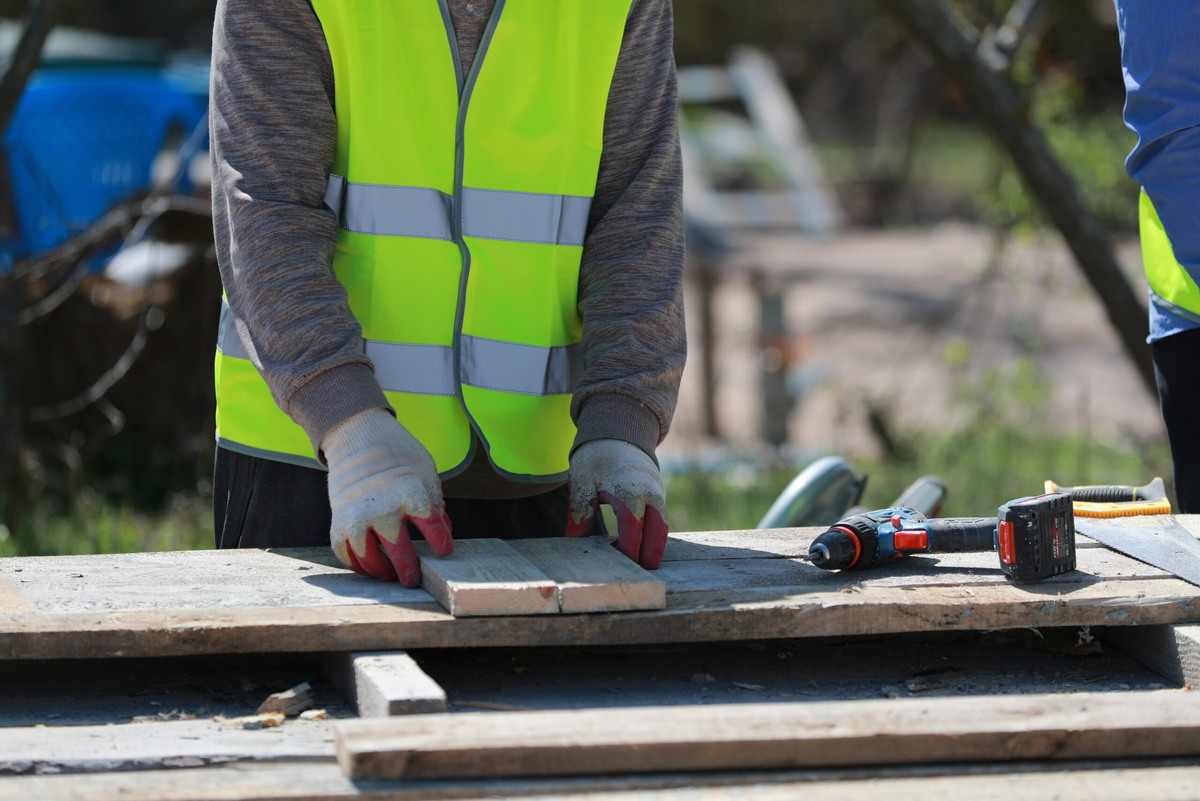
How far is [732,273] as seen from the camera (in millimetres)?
11336

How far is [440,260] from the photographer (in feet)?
7.41

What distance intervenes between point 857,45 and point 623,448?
17.8 meters

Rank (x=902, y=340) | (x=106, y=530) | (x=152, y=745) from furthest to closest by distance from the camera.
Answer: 1. (x=902, y=340)
2. (x=106, y=530)
3. (x=152, y=745)

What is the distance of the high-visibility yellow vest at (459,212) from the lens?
7.24 feet

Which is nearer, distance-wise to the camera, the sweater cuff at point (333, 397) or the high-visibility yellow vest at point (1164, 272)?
the sweater cuff at point (333, 397)

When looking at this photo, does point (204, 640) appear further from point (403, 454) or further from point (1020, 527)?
point (1020, 527)

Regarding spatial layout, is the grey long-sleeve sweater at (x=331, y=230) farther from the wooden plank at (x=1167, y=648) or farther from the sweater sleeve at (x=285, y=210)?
the wooden plank at (x=1167, y=648)

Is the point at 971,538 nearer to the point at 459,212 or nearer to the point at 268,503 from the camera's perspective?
the point at 459,212

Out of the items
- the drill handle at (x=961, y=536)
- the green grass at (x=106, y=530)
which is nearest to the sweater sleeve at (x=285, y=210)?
the drill handle at (x=961, y=536)

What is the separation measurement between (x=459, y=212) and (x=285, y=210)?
0.94 feet

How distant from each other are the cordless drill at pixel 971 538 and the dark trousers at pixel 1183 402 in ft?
2.01

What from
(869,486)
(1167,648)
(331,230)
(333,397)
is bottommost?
(869,486)

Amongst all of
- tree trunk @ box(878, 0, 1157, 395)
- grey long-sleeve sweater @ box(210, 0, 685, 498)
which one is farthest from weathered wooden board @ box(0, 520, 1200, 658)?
tree trunk @ box(878, 0, 1157, 395)

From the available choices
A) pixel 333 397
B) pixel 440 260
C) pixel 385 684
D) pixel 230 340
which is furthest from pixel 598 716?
pixel 230 340
